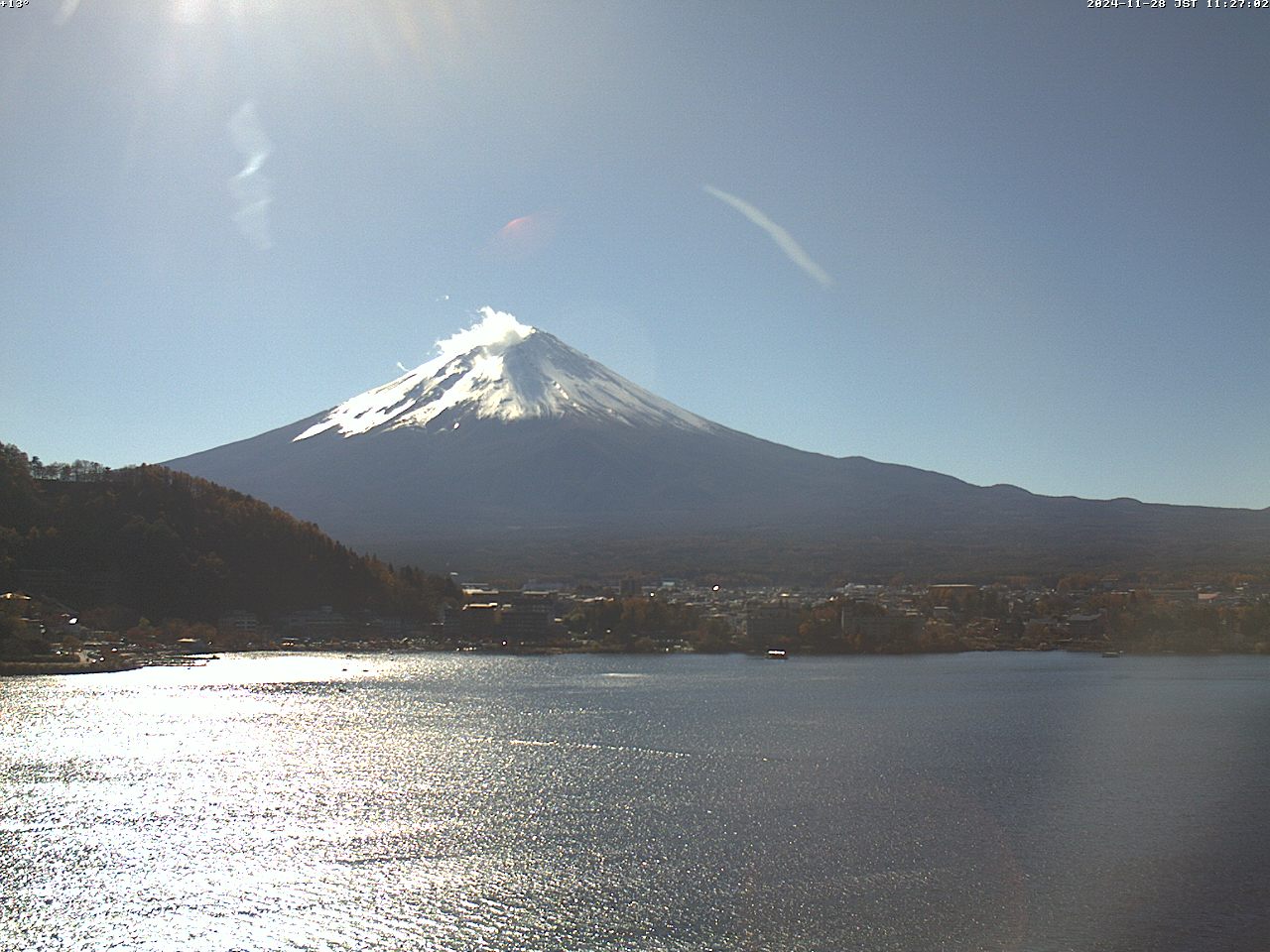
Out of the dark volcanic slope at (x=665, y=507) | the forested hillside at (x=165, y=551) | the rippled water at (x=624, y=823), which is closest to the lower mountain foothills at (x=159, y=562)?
the forested hillside at (x=165, y=551)

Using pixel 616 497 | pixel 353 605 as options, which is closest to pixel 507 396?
pixel 616 497

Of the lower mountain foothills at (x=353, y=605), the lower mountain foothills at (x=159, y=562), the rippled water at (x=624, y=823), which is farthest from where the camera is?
the lower mountain foothills at (x=353, y=605)

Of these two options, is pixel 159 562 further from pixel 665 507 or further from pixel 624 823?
pixel 665 507

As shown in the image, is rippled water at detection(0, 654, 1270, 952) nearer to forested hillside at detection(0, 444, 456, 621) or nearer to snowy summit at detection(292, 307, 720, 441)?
forested hillside at detection(0, 444, 456, 621)

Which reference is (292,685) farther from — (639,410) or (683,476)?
(639,410)

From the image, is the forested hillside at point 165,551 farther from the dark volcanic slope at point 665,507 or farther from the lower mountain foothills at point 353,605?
the dark volcanic slope at point 665,507

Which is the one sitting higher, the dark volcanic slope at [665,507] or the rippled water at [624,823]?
the dark volcanic slope at [665,507]
